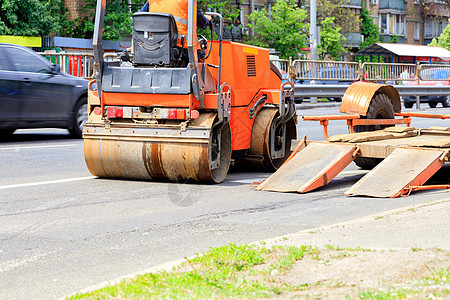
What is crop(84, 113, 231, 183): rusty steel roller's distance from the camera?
30.5 ft

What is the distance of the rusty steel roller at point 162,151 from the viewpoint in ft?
30.5

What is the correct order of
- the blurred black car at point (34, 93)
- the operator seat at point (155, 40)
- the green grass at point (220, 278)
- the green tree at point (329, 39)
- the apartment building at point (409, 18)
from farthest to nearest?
the apartment building at point (409, 18) < the green tree at point (329, 39) < the blurred black car at point (34, 93) < the operator seat at point (155, 40) < the green grass at point (220, 278)

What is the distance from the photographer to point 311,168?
9531mm

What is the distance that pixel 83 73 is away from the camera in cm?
2208

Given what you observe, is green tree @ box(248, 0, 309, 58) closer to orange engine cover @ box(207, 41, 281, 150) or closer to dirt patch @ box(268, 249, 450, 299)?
orange engine cover @ box(207, 41, 281, 150)

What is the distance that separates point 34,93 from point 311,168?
709 cm

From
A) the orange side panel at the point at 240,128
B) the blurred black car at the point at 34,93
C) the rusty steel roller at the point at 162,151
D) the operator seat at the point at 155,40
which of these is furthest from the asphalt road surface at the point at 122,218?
the blurred black car at the point at 34,93

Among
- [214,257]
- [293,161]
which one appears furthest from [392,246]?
[293,161]

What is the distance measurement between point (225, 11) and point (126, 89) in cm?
3832

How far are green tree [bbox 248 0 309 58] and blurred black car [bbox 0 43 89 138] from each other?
1302 inches

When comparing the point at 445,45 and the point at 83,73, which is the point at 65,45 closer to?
the point at 83,73

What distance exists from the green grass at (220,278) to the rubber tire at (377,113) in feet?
20.0

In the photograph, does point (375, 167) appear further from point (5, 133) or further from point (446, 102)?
point (446, 102)

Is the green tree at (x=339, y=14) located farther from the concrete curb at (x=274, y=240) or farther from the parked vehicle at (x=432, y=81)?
the concrete curb at (x=274, y=240)
